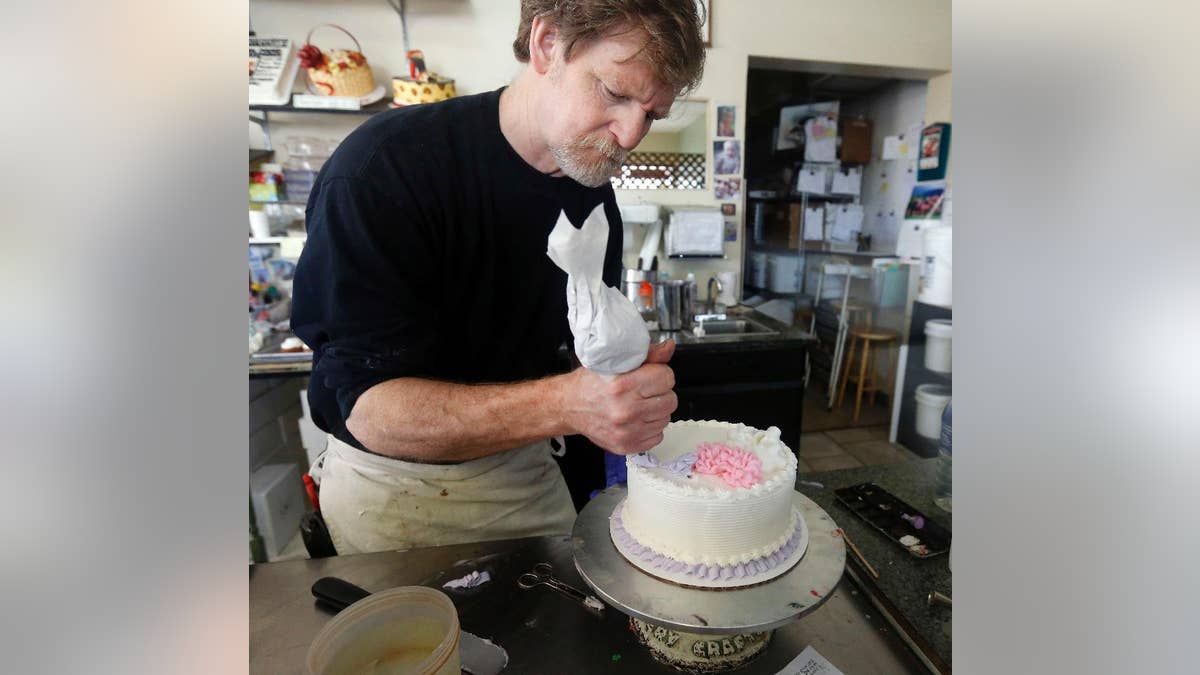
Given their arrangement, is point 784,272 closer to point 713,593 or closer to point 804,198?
point 804,198

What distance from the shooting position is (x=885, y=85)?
3301 millimetres

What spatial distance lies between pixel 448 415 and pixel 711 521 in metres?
0.39

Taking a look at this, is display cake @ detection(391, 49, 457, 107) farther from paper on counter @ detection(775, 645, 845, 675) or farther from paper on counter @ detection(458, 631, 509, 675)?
paper on counter @ detection(775, 645, 845, 675)

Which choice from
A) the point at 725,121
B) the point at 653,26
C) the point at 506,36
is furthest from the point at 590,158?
the point at 506,36

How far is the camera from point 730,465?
28.5 inches

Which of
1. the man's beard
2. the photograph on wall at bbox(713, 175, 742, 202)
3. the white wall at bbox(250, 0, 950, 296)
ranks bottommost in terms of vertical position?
the man's beard

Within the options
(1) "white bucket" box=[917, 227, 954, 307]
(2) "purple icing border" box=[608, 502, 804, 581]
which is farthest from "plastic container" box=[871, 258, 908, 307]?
(2) "purple icing border" box=[608, 502, 804, 581]

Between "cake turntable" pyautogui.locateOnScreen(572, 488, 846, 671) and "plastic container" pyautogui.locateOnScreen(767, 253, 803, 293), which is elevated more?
"plastic container" pyautogui.locateOnScreen(767, 253, 803, 293)

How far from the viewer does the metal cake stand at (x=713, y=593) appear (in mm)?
546

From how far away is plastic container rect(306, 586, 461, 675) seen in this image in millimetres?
502

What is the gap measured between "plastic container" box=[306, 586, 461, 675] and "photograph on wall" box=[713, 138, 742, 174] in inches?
73.6

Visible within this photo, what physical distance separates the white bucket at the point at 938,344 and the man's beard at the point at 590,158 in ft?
7.08
